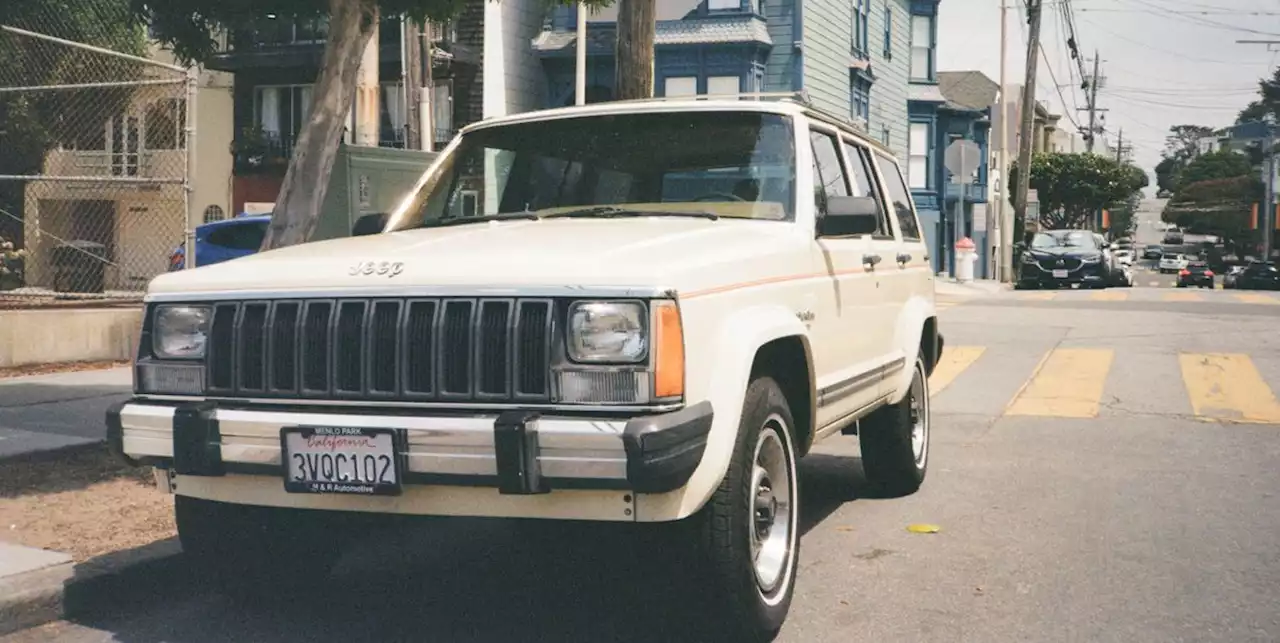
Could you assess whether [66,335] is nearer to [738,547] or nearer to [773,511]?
[773,511]

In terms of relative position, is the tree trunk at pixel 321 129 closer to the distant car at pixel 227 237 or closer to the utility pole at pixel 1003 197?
the distant car at pixel 227 237

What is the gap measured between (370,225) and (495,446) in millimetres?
2246

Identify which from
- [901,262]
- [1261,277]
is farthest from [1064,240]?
[901,262]

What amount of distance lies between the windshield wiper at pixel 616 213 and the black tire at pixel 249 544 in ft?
4.97

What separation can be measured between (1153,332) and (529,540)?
11.9m

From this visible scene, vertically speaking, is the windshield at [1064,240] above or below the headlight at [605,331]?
above

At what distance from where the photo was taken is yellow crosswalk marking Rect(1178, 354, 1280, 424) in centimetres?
994

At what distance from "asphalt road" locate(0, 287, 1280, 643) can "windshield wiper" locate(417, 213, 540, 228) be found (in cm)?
128

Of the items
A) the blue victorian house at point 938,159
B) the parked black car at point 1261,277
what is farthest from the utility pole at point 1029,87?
the parked black car at point 1261,277

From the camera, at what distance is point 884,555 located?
18.7 feet

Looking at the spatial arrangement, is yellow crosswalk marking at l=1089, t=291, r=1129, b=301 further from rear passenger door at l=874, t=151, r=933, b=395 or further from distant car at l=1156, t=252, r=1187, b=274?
distant car at l=1156, t=252, r=1187, b=274

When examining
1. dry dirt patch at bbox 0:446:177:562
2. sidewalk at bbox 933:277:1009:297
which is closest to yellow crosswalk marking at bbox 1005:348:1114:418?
dry dirt patch at bbox 0:446:177:562

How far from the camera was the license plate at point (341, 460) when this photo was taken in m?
3.89

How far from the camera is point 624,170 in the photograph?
219 inches
